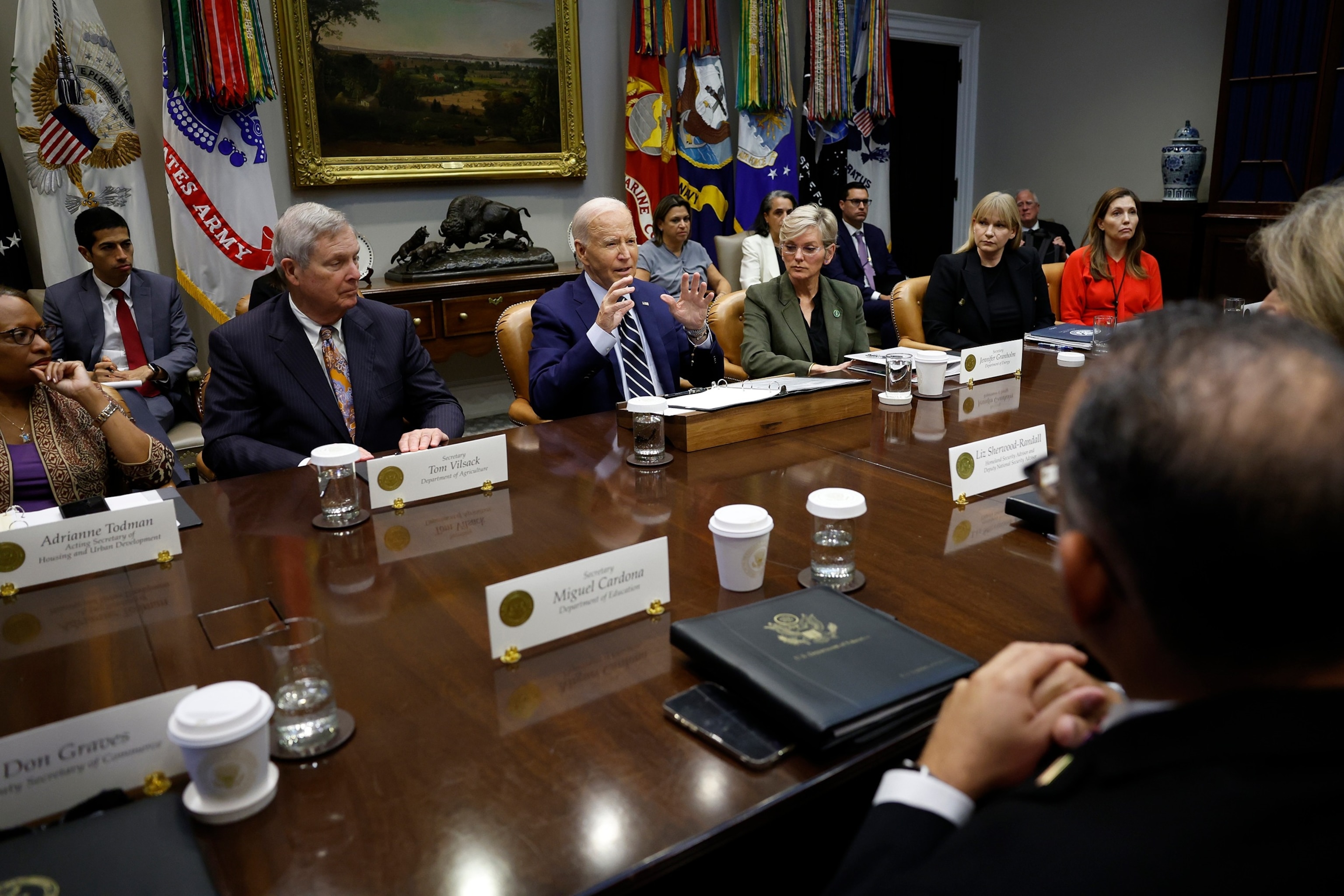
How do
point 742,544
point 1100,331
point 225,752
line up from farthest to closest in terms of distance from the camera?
1. point 1100,331
2. point 742,544
3. point 225,752

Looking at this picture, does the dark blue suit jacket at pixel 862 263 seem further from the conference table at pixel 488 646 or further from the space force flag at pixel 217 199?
the conference table at pixel 488 646

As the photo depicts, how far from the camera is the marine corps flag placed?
18.5ft

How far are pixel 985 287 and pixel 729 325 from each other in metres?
1.17

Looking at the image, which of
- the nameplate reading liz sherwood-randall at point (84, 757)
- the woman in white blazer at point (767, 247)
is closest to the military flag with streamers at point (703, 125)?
the woman in white blazer at point (767, 247)

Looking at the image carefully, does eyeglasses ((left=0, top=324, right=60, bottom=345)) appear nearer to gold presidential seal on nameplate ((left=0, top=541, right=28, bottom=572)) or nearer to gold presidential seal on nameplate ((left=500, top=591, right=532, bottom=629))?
gold presidential seal on nameplate ((left=0, top=541, right=28, bottom=572))

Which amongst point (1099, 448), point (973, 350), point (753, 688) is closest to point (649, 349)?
point (973, 350)

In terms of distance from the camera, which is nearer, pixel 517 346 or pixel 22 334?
pixel 22 334

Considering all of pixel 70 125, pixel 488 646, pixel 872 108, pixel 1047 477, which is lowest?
pixel 488 646

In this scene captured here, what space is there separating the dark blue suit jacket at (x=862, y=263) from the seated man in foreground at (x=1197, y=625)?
4873mm

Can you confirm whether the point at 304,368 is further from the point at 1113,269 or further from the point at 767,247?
the point at 767,247

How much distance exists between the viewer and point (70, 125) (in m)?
4.02

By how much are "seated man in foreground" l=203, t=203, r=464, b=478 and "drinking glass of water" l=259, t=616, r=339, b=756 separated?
1246 millimetres

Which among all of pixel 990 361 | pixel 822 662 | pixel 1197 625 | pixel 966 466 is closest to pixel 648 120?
pixel 990 361

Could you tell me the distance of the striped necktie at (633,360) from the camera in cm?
294
